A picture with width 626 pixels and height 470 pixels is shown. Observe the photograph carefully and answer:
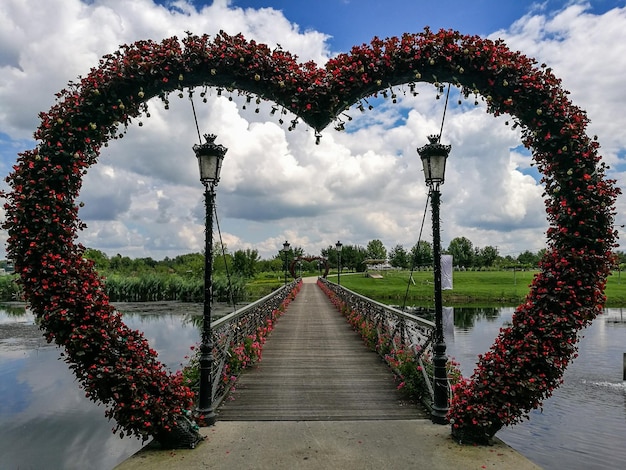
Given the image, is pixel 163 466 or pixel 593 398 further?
pixel 593 398

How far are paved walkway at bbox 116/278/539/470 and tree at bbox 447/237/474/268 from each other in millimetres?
101795

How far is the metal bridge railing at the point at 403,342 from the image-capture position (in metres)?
6.79

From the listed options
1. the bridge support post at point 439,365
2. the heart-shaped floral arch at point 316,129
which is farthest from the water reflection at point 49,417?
the bridge support post at point 439,365

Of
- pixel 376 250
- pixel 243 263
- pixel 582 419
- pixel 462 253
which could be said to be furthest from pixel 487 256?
pixel 582 419

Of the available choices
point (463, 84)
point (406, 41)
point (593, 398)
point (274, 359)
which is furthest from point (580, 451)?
point (406, 41)

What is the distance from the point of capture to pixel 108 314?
15.0 feet

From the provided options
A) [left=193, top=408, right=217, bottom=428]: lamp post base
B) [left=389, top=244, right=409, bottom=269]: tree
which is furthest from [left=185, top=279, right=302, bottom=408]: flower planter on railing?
[left=389, top=244, right=409, bottom=269]: tree

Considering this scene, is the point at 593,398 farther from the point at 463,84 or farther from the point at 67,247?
the point at 67,247

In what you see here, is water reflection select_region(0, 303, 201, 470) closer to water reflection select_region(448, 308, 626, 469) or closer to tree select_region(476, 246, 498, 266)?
water reflection select_region(448, 308, 626, 469)

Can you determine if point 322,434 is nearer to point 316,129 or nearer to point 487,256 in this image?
point 316,129

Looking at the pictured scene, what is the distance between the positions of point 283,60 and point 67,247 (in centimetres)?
297

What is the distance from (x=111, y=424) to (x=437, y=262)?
7922 millimetres

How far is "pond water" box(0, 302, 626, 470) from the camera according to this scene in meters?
7.82

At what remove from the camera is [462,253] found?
10762 centimetres
